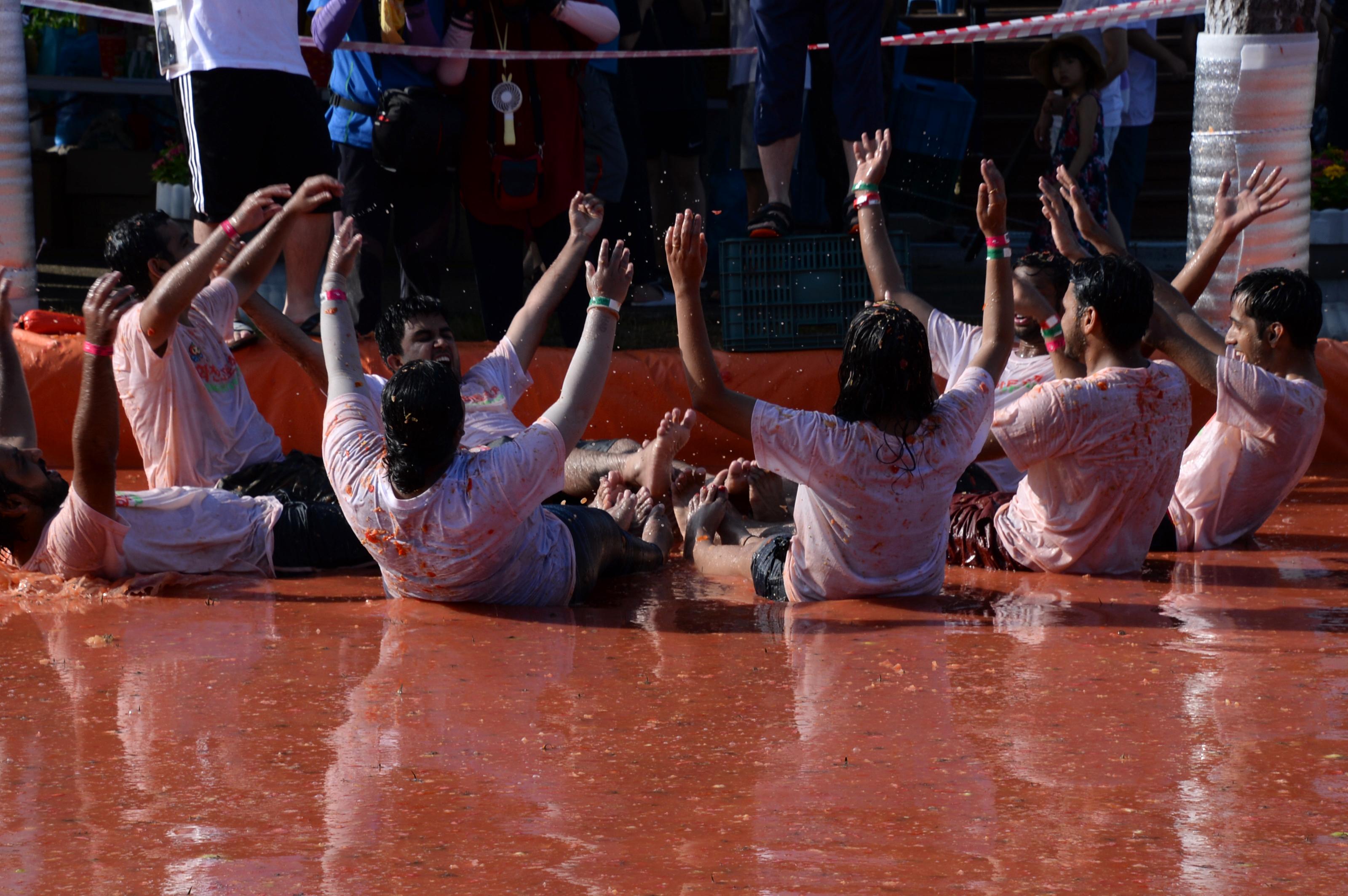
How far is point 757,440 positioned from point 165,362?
2.31 meters

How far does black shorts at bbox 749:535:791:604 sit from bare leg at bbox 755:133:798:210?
10.3 feet

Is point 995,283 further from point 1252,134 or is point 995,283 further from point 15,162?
point 15,162

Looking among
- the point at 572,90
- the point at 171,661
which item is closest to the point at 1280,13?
the point at 572,90

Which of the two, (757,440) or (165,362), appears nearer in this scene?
(757,440)

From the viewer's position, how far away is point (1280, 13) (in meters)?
6.97

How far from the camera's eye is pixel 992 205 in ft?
15.6

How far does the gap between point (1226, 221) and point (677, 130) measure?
4.06 metres

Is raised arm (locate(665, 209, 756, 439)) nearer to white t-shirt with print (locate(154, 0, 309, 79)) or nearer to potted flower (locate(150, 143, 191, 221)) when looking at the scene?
white t-shirt with print (locate(154, 0, 309, 79))

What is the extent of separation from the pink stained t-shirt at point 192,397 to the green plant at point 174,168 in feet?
18.0

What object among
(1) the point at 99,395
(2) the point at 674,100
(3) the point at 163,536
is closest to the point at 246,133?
(3) the point at 163,536

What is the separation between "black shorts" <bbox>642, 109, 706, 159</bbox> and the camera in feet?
29.0

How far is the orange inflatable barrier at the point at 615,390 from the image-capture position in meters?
7.11

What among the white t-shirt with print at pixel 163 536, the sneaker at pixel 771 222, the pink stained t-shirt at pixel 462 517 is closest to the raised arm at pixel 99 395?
the white t-shirt with print at pixel 163 536

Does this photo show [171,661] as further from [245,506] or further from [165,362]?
[165,362]
